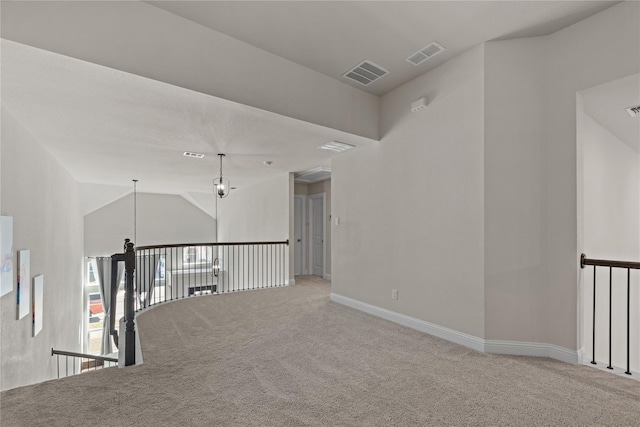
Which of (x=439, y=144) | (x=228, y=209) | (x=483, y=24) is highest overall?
(x=483, y=24)

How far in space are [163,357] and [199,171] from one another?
5.18 m

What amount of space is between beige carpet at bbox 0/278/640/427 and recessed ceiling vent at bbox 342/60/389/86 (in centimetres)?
334

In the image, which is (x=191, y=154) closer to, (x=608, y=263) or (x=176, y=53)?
(x=176, y=53)

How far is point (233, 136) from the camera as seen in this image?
4.56m

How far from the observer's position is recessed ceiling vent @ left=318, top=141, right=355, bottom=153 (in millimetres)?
4836

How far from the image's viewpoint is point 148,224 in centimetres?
1138

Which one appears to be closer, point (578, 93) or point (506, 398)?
point (506, 398)

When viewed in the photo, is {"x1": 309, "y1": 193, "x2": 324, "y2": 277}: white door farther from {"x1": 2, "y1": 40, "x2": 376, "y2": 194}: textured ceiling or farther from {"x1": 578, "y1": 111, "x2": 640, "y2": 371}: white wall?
{"x1": 578, "y1": 111, "x2": 640, "y2": 371}: white wall

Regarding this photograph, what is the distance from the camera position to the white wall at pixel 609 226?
348cm

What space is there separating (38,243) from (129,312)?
9.80 feet

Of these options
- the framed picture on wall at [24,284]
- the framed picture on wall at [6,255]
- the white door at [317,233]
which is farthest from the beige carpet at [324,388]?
the white door at [317,233]

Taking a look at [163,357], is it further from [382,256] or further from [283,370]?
[382,256]

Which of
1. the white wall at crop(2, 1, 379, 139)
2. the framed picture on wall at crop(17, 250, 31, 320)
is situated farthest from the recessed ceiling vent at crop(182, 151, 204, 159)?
the white wall at crop(2, 1, 379, 139)

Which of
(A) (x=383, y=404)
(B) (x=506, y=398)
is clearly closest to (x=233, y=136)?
(A) (x=383, y=404)
